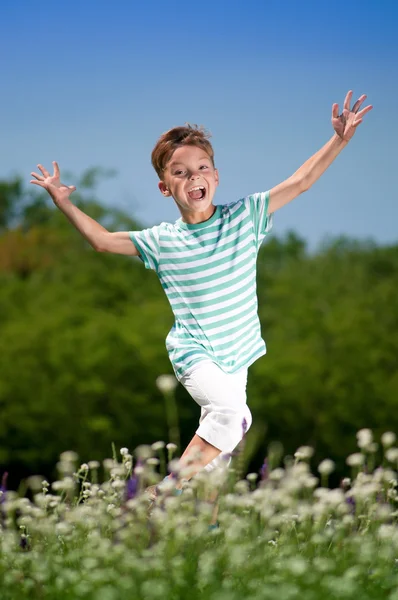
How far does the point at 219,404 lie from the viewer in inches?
168

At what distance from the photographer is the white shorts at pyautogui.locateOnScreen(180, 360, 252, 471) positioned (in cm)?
425

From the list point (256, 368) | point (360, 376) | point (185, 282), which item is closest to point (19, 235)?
point (256, 368)

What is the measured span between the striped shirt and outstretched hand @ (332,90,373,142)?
476mm

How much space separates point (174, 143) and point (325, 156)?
2.48 feet

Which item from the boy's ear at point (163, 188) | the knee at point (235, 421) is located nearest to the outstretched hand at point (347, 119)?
the boy's ear at point (163, 188)

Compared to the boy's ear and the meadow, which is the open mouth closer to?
the boy's ear

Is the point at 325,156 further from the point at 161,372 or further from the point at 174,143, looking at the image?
the point at 161,372

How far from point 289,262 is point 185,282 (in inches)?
640

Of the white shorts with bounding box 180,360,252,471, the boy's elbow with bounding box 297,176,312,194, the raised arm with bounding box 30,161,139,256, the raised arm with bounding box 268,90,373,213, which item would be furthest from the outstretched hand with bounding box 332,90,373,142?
the white shorts with bounding box 180,360,252,471

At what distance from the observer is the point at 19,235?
23.1 metres

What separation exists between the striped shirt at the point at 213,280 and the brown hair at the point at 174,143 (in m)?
0.32

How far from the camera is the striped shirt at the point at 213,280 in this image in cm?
439

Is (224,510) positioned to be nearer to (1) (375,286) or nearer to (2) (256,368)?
(2) (256,368)

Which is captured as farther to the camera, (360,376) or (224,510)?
(360,376)
